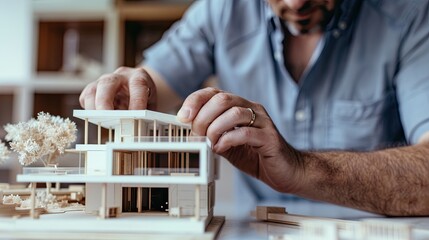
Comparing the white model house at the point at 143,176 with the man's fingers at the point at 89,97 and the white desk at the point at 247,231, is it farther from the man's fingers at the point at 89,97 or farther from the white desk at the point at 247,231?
the man's fingers at the point at 89,97

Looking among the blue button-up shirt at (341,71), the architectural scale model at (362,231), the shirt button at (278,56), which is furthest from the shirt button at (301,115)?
the architectural scale model at (362,231)

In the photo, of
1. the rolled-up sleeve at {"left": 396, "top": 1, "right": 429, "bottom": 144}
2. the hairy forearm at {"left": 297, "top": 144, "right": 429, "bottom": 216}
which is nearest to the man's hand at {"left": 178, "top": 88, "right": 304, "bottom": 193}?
the hairy forearm at {"left": 297, "top": 144, "right": 429, "bottom": 216}

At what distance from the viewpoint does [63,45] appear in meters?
3.86

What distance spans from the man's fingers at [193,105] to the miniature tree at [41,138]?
0.32 meters

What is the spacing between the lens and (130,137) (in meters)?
1.25

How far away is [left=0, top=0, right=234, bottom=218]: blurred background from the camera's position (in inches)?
140

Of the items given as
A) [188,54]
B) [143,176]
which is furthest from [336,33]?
[143,176]

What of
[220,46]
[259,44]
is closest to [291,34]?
[259,44]

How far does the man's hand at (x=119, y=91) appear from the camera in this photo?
148 centimetres

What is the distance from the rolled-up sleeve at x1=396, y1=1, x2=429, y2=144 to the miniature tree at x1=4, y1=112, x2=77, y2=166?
1215 mm

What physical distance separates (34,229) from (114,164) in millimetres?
223

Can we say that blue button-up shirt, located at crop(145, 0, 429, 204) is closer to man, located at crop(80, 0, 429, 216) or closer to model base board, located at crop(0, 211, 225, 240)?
man, located at crop(80, 0, 429, 216)

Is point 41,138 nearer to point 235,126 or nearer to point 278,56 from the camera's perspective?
point 235,126

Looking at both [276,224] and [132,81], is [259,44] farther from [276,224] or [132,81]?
[276,224]
